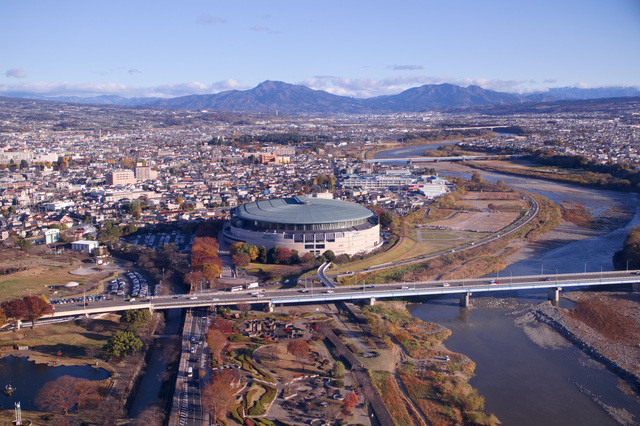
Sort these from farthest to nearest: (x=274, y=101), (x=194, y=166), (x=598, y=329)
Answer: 1. (x=274, y=101)
2. (x=194, y=166)
3. (x=598, y=329)

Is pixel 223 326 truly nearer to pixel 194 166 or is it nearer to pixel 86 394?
pixel 86 394

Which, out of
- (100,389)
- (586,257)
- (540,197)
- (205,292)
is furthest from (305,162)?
(100,389)

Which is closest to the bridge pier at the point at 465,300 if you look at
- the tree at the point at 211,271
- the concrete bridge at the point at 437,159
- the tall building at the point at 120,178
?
the tree at the point at 211,271

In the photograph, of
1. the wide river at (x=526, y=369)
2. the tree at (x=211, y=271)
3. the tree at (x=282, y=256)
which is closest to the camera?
the wide river at (x=526, y=369)

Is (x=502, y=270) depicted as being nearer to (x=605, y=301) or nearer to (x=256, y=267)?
(x=605, y=301)

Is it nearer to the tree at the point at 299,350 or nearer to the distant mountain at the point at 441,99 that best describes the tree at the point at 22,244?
the tree at the point at 299,350

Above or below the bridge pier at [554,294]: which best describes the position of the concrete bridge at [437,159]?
above

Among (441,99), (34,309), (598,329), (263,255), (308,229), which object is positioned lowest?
(598,329)

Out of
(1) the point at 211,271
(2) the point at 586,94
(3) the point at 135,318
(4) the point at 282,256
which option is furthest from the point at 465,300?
(2) the point at 586,94
